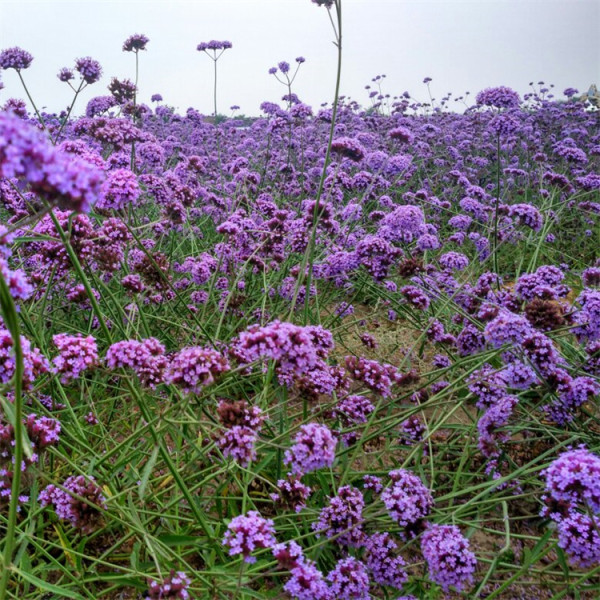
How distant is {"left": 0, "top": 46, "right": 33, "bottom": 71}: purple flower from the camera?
3896mm

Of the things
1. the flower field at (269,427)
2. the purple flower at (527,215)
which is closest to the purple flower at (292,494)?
the flower field at (269,427)

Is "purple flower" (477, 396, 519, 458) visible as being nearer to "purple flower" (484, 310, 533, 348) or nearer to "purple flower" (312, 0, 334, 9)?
"purple flower" (484, 310, 533, 348)

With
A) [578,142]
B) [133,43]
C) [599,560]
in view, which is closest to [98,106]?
[133,43]

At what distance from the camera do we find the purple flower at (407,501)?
1.76 m

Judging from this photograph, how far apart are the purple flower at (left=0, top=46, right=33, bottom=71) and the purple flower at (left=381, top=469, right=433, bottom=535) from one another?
3.93m

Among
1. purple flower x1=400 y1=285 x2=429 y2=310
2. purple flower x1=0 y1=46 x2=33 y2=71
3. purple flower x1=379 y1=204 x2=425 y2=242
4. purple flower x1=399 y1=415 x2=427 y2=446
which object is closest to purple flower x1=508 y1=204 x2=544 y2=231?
A: purple flower x1=379 y1=204 x2=425 y2=242

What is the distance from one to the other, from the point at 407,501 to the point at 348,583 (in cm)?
32

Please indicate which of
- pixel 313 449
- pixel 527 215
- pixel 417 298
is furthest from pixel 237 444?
pixel 527 215

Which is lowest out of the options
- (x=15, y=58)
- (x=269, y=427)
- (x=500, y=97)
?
(x=269, y=427)

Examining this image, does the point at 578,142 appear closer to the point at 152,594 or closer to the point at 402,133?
the point at 402,133

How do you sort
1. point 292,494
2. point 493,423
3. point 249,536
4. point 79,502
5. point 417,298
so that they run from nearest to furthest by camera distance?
point 249,536
point 79,502
point 292,494
point 493,423
point 417,298

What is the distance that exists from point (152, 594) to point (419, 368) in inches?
108

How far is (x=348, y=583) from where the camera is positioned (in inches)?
64.3

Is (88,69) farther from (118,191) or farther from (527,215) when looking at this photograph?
(527,215)
